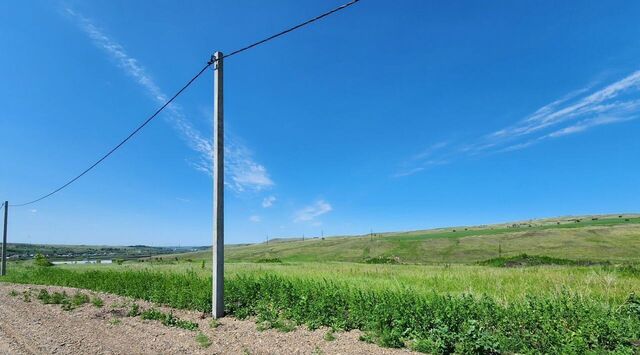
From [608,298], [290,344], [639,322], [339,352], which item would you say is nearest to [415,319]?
[339,352]

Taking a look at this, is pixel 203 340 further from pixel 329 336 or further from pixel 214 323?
pixel 329 336

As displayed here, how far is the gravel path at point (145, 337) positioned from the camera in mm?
8000

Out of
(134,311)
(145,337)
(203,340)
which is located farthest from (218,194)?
(134,311)

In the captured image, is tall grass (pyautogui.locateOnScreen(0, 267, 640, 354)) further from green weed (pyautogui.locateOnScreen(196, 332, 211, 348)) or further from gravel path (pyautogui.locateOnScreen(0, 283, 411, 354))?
green weed (pyautogui.locateOnScreen(196, 332, 211, 348))

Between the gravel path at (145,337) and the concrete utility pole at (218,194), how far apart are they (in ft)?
2.36

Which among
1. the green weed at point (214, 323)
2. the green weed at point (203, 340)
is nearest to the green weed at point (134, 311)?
the green weed at point (214, 323)

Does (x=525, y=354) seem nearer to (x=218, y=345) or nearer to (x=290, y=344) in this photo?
(x=290, y=344)

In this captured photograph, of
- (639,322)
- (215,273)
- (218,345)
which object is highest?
(215,273)

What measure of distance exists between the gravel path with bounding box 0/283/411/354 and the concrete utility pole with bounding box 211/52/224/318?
0.72 m

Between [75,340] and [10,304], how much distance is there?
911 cm

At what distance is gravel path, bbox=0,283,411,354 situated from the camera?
26.2ft

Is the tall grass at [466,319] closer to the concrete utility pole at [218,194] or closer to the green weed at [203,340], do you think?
the concrete utility pole at [218,194]

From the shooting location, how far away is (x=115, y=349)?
8.51 m

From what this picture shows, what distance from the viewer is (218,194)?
39.1 feet
